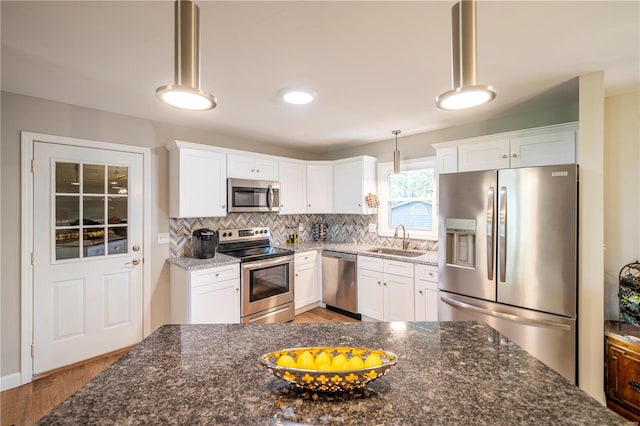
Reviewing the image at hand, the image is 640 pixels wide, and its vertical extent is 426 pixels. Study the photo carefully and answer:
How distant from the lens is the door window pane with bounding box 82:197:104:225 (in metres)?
2.72

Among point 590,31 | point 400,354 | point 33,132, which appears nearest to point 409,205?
point 590,31

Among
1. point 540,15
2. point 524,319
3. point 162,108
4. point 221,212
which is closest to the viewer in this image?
point 540,15

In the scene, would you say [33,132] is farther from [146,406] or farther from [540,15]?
[540,15]

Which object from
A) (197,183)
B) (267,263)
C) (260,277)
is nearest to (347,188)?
(267,263)

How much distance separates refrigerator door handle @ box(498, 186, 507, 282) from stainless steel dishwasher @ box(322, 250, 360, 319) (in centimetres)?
174

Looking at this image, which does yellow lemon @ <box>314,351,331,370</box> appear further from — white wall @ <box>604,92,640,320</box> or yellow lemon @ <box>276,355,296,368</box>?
white wall @ <box>604,92,640,320</box>

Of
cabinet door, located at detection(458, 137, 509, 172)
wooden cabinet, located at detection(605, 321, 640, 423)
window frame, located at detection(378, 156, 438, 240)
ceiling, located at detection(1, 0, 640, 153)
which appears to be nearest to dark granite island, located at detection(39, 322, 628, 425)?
wooden cabinet, located at detection(605, 321, 640, 423)

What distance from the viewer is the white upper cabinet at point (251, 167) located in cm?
348

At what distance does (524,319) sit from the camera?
7.23ft

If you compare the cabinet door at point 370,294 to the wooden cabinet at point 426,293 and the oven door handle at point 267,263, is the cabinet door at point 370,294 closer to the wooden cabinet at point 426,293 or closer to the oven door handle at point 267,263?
the wooden cabinet at point 426,293

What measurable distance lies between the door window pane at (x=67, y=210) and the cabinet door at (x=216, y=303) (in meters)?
1.31

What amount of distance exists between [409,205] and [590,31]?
253cm

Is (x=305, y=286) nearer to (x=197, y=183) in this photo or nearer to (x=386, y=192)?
(x=386, y=192)

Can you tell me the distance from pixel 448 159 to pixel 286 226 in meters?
2.56
